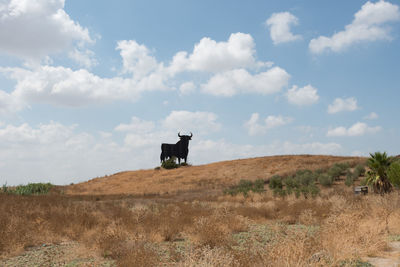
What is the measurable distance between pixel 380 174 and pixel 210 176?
2124 centimetres

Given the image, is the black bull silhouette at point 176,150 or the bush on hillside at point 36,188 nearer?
the bush on hillside at point 36,188

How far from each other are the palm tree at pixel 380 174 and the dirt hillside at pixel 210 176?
13.2 meters

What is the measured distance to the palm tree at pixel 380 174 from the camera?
18.1 meters

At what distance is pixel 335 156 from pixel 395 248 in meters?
33.8

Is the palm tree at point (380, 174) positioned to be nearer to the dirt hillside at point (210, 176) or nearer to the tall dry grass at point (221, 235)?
the tall dry grass at point (221, 235)

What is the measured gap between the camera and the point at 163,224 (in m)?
10.2

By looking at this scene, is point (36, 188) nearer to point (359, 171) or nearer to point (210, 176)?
point (210, 176)

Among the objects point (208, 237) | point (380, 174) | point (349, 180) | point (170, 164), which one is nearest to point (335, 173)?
point (349, 180)

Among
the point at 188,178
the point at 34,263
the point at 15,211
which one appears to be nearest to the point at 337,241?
the point at 34,263

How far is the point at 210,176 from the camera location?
123 feet

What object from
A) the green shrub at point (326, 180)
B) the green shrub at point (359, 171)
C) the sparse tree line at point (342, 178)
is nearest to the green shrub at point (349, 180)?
the sparse tree line at point (342, 178)

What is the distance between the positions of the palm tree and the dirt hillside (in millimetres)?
13180

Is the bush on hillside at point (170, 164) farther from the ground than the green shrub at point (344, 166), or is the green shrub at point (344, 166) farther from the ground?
the bush on hillside at point (170, 164)

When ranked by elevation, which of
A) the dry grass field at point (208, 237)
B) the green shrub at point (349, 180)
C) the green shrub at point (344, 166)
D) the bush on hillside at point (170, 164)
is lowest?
the dry grass field at point (208, 237)
